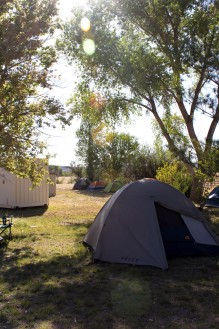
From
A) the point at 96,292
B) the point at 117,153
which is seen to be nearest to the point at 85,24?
the point at 96,292

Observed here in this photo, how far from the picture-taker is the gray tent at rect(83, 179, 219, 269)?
7.62 metres

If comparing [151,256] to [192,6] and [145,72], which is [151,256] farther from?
[192,6]

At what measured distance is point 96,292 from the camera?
241 inches

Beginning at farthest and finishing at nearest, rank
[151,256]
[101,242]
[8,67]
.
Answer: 1. [8,67]
2. [101,242]
3. [151,256]

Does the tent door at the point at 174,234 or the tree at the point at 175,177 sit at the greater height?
the tree at the point at 175,177

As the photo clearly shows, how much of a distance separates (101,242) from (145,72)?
26.0ft

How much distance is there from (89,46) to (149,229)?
35.8ft

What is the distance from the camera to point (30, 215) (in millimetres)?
15422

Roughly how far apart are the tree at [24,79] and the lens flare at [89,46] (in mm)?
5867

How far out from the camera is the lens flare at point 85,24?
16.6 meters

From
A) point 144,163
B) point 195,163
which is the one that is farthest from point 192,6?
point 144,163

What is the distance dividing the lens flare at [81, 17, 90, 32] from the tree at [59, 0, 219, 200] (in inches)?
6.6

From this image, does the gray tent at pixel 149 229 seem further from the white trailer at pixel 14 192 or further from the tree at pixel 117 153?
the tree at pixel 117 153

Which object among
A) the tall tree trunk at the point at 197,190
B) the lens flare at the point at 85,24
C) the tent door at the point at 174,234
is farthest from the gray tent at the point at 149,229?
the lens flare at the point at 85,24
